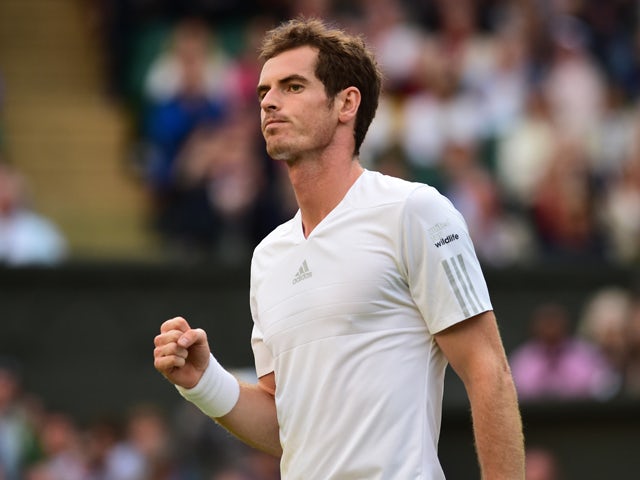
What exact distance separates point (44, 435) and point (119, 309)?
1385 mm

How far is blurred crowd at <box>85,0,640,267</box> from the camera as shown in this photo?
1205 centimetres

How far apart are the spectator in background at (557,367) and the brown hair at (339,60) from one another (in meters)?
6.21

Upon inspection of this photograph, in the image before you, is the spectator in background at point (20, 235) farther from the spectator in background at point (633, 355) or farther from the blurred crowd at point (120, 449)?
the spectator in background at point (633, 355)

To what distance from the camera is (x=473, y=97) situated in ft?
44.9

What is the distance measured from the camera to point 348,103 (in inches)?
177

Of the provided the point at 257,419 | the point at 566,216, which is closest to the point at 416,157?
the point at 566,216

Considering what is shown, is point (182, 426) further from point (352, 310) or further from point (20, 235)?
point (352, 310)

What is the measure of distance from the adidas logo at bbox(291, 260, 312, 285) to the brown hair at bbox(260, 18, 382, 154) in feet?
1.43

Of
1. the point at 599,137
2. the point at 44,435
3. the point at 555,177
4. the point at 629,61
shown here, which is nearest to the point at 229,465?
the point at 44,435

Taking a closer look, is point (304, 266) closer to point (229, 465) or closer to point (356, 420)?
point (356, 420)

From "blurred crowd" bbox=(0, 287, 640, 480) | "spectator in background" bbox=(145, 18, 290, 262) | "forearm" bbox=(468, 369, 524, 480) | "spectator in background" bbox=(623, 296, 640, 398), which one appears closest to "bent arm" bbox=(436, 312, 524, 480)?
"forearm" bbox=(468, 369, 524, 480)

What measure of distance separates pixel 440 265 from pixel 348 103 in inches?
27.0

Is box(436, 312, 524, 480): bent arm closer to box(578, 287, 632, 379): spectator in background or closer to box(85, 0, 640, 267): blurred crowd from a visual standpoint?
box(578, 287, 632, 379): spectator in background

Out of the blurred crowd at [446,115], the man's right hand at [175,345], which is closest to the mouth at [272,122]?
the man's right hand at [175,345]
